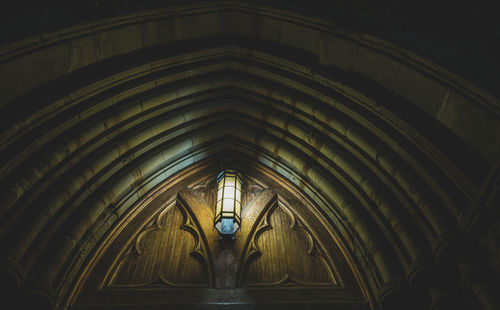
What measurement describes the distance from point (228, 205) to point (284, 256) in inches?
34.0

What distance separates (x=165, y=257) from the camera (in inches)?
163

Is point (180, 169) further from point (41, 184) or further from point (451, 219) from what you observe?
point (451, 219)

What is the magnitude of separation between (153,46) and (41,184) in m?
2.10

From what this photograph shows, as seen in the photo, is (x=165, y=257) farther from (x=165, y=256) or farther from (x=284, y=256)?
(x=284, y=256)

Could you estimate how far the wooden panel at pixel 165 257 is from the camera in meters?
3.93

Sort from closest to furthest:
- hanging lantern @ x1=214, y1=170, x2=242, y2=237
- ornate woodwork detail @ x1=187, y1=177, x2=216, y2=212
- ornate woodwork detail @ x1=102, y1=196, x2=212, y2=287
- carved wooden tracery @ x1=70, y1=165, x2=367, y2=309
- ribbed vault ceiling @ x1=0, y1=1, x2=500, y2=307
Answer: ribbed vault ceiling @ x1=0, y1=1, x2=500, y2=307, carved wooden tracery @ x1=70, y1=165, x2=367, y2=309, ornate woodwork detail @ x1=102, y1=196, x2=212, y2=287, hanging lantern @ x1=214, y1=170, x2=242, y2=237, ornate woodwork detail @ x1=187, y1=177, x2=216, y2=212

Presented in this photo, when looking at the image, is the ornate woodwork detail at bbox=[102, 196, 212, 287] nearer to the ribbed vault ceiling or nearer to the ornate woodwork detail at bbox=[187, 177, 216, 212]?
the ornate woodwork detail at bbox=[187, 177, 216, 212]

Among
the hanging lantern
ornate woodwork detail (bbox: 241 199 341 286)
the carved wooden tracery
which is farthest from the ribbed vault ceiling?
the hanging lantern

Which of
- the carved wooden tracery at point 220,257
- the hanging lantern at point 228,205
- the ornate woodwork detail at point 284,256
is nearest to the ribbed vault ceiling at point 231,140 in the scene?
the carved wooden tracery at point 220,257

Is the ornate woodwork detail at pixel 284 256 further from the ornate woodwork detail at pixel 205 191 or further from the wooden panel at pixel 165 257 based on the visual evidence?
the ornate woodwork detail at pixel 205 191

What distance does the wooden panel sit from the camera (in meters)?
3.93

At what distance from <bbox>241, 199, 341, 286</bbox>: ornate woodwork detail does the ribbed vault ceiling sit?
1.20 feet

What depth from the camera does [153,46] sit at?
4590 mm

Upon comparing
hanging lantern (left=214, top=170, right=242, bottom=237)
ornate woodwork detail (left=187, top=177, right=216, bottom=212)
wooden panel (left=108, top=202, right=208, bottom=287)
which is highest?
ornate woodwork detail (left=187, top=177, right=216, bottom=212)
